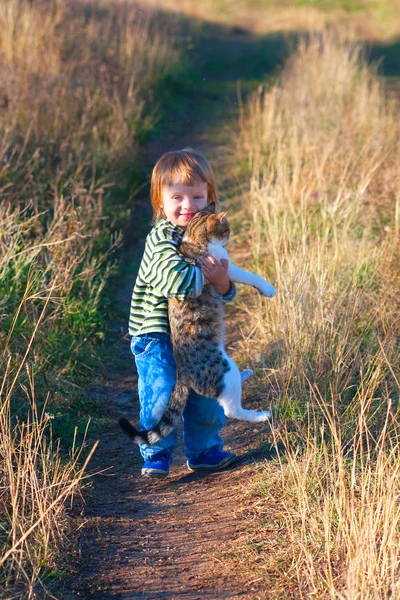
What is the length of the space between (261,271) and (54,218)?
Result: 4.78 feet

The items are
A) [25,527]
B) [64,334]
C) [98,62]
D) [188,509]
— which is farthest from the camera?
[98,62]

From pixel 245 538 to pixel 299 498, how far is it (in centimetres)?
31

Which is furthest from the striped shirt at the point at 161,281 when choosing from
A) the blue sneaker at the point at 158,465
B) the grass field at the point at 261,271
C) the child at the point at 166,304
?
the blue sneaker at the point at 158,465

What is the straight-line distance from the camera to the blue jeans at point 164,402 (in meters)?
3.32

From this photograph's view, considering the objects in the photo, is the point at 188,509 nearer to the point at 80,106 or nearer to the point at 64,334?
the point at 64,334

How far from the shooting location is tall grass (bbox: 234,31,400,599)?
255cm

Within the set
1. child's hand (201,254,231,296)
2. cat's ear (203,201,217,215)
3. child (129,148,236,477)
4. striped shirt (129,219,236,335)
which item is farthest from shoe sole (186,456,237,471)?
cat's ear (203,201,217,215)

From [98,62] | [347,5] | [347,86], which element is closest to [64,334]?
Result: [98,62]

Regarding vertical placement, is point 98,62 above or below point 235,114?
above

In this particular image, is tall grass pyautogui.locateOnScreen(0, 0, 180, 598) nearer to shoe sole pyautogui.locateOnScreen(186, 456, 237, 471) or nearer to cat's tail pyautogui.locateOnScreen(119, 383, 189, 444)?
cat's tail pyautogui.locateOnScreen(119, 383, 189, 444)

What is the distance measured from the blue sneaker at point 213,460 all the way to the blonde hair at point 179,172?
1119 mm

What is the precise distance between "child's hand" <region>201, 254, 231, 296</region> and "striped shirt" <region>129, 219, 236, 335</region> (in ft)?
0.16

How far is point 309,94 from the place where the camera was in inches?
351

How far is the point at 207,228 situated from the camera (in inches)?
124
